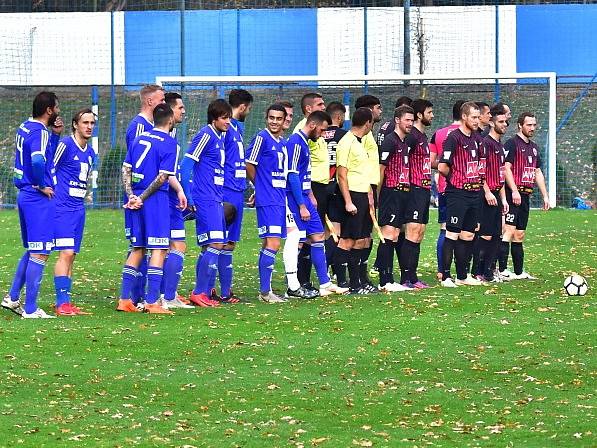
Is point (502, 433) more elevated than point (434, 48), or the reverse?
point (434, 48)

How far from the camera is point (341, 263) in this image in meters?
14.8

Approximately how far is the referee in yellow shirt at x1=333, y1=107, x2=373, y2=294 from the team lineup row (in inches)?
0.6

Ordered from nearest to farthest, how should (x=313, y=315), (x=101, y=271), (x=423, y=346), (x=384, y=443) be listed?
(x=384, y=443) → (x=423, y=346) → (x=313, y=315) → (x=101, y=271)

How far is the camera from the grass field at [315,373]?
7840 millimetres

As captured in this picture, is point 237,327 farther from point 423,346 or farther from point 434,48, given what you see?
point 434,48

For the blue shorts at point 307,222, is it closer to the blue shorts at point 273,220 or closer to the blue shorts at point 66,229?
the blue shorts at point 273,220

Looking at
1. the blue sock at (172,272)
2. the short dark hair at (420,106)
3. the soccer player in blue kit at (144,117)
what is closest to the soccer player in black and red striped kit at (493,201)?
the short dark hair at (420,106)

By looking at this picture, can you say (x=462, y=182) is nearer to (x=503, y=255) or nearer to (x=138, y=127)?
(x=503, y=255)

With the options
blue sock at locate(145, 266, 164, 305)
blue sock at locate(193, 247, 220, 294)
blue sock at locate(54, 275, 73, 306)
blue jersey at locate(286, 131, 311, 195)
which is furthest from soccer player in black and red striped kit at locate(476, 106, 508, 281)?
blue sock at locate(54, 275, 73, 306)

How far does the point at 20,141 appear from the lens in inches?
490

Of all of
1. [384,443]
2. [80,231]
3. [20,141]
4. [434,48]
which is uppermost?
[434,48]

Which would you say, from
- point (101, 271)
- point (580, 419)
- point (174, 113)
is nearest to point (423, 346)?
point (580, 419)

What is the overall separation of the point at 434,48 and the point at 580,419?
972 inches

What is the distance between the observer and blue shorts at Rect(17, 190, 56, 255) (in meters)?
12.4
